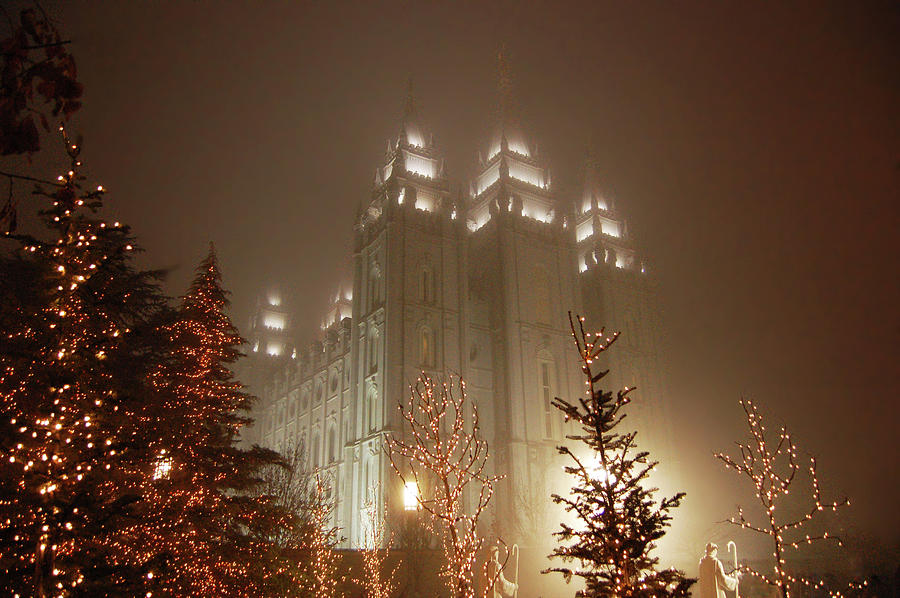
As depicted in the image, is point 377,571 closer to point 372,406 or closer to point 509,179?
point 372,406

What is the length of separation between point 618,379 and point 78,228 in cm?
4749

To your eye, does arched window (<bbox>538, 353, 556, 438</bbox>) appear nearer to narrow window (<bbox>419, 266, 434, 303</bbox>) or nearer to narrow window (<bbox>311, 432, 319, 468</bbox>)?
narrow window (<bbox>419, 266, 434, 303</bbox>)

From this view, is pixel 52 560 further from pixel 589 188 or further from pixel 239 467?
pixel 589 188

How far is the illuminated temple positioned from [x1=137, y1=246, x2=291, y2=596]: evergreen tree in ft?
71.8

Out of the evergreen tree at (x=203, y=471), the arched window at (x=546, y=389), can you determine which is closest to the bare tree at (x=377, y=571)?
the evergreen tree at (x=203, y=471)

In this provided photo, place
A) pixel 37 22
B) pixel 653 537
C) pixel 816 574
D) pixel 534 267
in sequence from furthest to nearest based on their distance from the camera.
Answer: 1. pixel 534 267
2. pixel 816 574
3. pixel 653 537
4. pixel 37 22

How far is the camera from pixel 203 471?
1511cm

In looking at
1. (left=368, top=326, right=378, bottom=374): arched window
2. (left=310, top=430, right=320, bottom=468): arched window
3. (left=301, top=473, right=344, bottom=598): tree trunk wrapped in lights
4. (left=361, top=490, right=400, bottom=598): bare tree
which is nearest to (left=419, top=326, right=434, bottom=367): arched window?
(left=368, top=326, right=378, bottom=374): arched window

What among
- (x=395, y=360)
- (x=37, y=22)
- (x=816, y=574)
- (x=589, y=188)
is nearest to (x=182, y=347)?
(x=37, y=22)

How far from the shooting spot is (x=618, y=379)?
173 feet

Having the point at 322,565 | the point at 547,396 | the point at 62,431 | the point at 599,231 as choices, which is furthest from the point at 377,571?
the point at 599,231

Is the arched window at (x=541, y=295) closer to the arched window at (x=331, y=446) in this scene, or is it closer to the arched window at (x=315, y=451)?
the arched window at (x=331, y=446)

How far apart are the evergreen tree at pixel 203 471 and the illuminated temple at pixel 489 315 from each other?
71.8 ft

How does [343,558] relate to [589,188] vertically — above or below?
below
